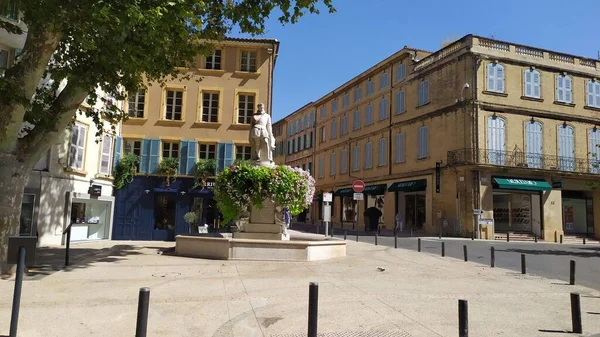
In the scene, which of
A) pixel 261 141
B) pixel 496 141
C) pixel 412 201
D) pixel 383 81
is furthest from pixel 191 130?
pixel 383 81

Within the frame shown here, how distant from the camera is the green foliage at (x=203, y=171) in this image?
73.3 feet

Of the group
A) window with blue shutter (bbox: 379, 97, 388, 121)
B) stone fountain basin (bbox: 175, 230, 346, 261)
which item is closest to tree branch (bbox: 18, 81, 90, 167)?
stone fountain basin (bbox: 175, 230, 346, 261)

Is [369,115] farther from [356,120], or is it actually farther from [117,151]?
[117,151]

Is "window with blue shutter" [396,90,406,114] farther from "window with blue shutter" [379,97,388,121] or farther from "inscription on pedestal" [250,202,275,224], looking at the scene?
"inscription on pedestal" [250,202,275,224]

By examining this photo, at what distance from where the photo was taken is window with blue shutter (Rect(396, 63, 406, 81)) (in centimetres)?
3522

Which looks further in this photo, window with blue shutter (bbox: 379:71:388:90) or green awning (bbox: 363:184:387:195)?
window with blue shutter (bbox: 379:71:388:90)

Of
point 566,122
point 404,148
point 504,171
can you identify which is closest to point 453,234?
point 504,171

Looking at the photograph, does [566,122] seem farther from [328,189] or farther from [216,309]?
[216,309]

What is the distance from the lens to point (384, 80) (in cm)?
3819

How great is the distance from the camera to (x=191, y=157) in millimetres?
22844

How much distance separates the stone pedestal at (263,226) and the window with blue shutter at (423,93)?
21.8 m

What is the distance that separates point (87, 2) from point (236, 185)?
6268mm

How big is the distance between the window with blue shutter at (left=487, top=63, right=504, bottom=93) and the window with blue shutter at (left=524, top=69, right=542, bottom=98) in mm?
2085

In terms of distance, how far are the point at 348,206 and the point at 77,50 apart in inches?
1330
